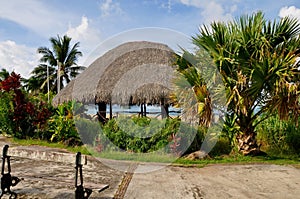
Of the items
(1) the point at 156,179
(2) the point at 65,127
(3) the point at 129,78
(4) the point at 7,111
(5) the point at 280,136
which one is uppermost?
(3) the point at 129,78

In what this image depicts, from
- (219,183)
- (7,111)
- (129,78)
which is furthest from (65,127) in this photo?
(219,183)

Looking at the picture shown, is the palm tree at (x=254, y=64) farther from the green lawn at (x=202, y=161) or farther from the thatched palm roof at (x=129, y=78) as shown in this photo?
the thatched palm roof at (x=129, y=78)

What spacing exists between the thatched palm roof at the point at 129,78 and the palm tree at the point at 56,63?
575 inches

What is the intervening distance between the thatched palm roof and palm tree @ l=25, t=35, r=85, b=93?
1461 cm

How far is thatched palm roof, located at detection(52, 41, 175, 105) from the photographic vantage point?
10.6 meters

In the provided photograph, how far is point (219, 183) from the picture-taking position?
448 cm

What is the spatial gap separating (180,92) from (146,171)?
2514 mm

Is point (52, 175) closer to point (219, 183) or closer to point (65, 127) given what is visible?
point (219, 183)

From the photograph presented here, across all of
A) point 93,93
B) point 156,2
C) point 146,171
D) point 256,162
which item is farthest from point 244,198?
point 93,93

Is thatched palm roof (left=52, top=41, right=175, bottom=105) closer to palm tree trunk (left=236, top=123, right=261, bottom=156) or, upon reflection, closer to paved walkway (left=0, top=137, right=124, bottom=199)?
palm tree trunk (left=236, top=123, right=261, bottom=156)

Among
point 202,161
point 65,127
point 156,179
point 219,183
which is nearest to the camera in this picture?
point 219,183

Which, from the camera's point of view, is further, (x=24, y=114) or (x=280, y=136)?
(x=24, y=114)

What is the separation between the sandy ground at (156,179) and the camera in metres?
3.72

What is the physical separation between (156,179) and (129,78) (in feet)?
22.5
